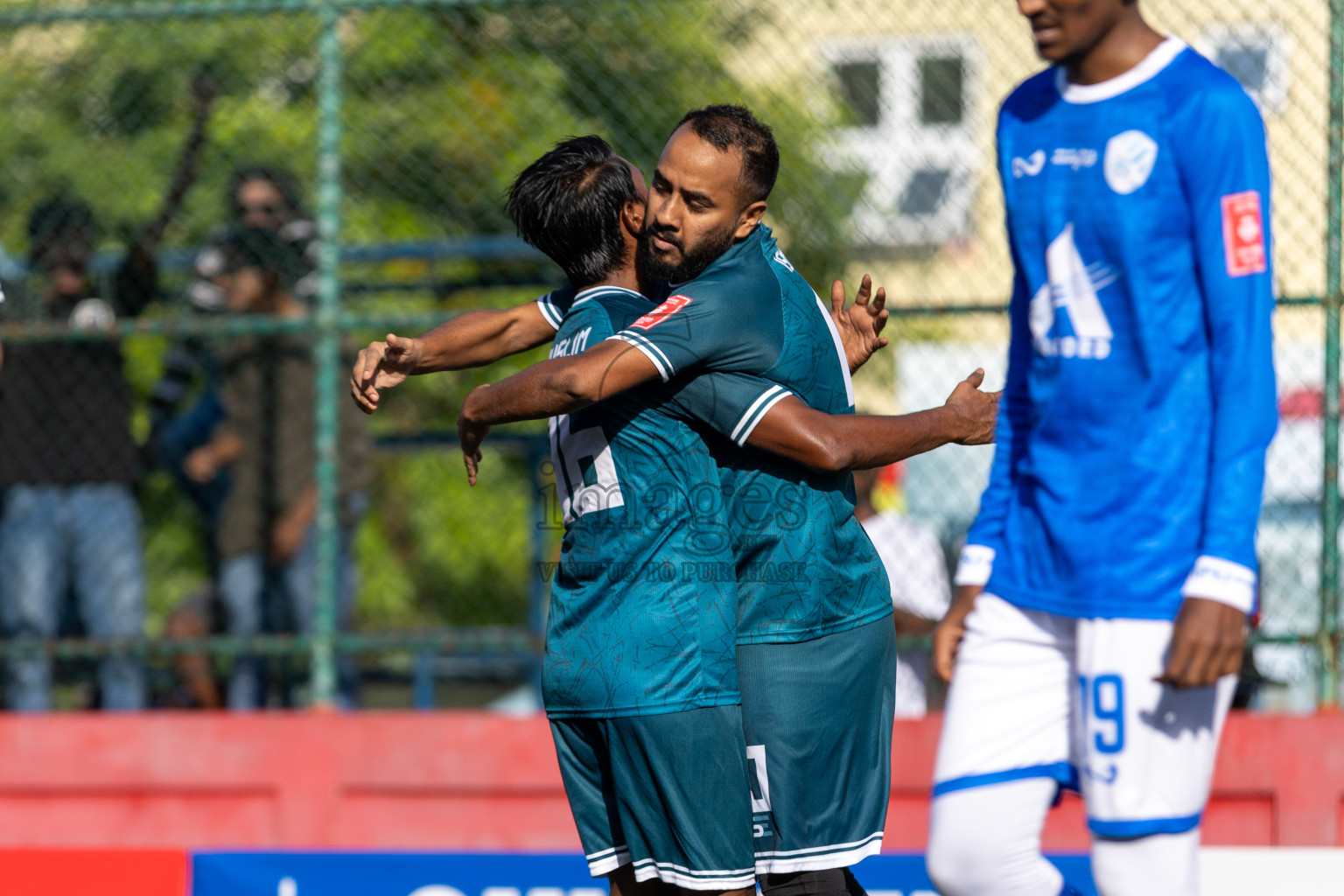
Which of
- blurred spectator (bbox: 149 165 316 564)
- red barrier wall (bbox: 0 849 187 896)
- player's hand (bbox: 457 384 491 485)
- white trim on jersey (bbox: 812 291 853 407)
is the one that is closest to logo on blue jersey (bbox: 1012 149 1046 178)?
white trim on jersey (bbox: 812 291 853 407)

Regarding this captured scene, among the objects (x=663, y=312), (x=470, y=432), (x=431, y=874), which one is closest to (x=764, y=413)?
(x=663, y=312)

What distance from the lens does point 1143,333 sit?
232cm

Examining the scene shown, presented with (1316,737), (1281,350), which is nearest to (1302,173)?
(1281,350)

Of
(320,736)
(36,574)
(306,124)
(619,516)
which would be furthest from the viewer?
(306,124)

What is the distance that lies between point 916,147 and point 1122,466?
318 centimetres

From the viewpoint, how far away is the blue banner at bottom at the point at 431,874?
4246 mm

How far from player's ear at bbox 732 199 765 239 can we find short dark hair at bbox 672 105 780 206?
0.01 m

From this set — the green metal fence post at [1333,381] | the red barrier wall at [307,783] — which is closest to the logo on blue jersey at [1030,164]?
the green metal fence post at [1333,381]

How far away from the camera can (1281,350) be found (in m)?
5.35

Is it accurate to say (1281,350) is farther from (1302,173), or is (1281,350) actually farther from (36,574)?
(36,574)

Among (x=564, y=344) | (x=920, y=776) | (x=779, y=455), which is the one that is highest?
(x=564, y=344)

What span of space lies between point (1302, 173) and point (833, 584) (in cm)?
302

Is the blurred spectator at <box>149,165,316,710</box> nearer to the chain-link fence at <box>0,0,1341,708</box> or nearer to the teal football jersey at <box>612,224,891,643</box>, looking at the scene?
the chain-link fence at <box>0,0,1341,708</box>

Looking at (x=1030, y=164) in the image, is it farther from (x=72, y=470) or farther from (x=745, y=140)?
(x=72, y=470)
